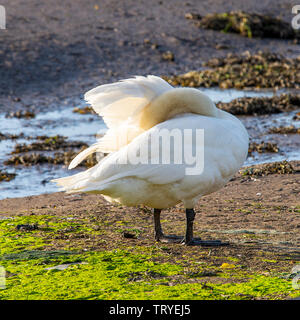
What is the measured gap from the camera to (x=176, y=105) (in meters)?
5.84

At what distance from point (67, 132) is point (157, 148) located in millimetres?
6616

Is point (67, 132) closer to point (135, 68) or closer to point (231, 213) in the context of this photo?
point (135, 68)

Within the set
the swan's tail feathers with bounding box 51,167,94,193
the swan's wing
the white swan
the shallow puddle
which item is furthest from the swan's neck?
the shallow puddle

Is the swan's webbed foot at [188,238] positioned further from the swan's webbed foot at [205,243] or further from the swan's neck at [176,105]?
the swan's neck at [176,105]

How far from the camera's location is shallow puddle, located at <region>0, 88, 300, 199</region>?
9.21 meters

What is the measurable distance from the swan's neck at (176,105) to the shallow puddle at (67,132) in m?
3.38

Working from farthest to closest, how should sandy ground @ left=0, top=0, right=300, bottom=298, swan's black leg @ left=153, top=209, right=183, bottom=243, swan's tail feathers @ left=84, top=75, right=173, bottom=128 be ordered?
sandy ground @ left=0, top=0, right=300, bottom=298
swan's black leg @ left=153, top=209, right=183, bottom=243
swan's tail feathers @ left=84, top=75, right=173, bottom=128

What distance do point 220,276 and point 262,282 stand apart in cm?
34

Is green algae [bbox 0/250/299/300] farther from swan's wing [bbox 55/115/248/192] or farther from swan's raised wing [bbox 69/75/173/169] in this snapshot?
swan's raised wing [bbox 69/75/173/169]

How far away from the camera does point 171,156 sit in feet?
17.4

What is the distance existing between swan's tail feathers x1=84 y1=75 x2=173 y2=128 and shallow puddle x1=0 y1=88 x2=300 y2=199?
127 inches

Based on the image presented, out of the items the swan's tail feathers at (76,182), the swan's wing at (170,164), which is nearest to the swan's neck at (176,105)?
the swan's wing at (170,164)

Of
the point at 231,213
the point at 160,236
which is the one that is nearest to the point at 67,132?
the point at 231,213

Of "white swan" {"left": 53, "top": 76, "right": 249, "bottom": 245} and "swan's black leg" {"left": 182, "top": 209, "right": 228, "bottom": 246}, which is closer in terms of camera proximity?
"white swan" {"left": 53, "top": 76, "right": 249, "bottom": 245}
